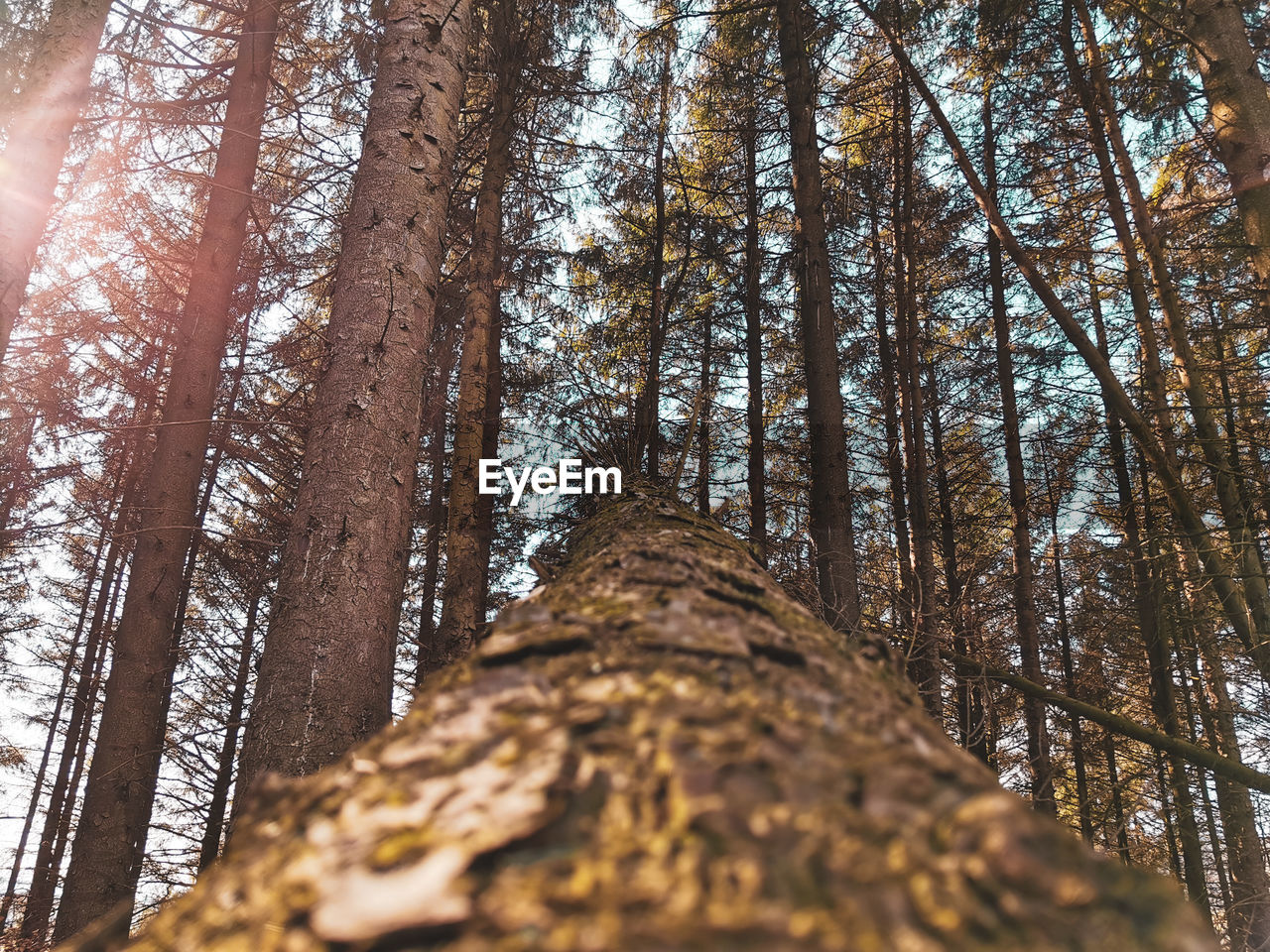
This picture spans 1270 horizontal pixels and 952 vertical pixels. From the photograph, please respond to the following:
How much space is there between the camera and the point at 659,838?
476 mm

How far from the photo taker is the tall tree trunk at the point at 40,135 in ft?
15.3

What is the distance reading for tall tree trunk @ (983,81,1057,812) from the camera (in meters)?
8.45

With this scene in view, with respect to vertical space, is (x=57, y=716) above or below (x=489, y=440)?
below

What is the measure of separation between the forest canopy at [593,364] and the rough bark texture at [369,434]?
19 millimetres

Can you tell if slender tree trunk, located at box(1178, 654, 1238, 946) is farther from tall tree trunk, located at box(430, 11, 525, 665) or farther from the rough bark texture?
the rough bark texture

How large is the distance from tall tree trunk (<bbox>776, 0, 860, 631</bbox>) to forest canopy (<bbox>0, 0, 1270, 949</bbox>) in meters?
0.04

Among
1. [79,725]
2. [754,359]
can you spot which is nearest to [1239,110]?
[754,359]

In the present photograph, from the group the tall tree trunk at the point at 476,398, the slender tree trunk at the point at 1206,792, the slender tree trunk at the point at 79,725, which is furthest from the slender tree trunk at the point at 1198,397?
the slender tree trunk at the point at 79,725

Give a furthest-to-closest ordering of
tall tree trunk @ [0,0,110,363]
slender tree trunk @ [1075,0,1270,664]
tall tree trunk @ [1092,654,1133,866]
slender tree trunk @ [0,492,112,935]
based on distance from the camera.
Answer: slender tree trunk @ [0,492,112,935], tall tree trunk @ [1092,654,1133,866], tall tree trunk @ [0,0,110,363], slender tree trunk @ [1075,0,1270,664]

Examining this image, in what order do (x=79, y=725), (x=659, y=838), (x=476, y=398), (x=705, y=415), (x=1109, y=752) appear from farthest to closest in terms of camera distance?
(x=79, y=725) < (x=1109, y=752) < (x=705, y=415) < (x=476, y=398) < (x=659, y=838)

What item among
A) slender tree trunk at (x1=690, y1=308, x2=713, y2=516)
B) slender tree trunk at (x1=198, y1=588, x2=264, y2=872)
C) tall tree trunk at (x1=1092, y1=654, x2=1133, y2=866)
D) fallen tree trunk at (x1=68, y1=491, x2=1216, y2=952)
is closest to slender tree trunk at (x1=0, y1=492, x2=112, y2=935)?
slender tree trunk at (x1=198, y1=588, x2=264, y2=872)

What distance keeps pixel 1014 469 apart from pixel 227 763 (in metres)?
12.2

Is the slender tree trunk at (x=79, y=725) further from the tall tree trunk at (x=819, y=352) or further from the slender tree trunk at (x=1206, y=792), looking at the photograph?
the slender tree trunk at (x=1206, y=792)

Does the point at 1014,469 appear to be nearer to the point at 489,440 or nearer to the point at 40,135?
the point at 489,440
